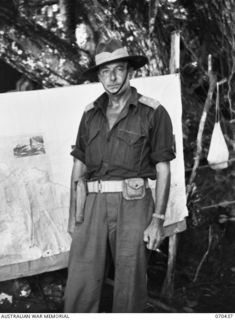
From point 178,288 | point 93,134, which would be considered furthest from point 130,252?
point 178,288

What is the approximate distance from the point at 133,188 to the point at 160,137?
1.05ft

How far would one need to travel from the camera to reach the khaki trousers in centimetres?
278

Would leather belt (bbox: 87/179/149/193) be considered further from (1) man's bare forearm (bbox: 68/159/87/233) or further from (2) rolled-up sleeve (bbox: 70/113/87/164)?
(2) rolled-up sleeve (bbox: 70/113/87/164)

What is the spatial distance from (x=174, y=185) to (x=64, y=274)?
3.53ft

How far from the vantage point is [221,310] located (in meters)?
3.52

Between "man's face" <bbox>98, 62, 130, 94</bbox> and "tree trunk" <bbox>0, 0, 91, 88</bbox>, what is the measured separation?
1199mm

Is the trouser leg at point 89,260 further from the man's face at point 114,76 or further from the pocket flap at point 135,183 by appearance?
the man's face at point 114,76

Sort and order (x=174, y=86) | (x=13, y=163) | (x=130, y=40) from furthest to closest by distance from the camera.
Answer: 1. (x=130, y=40)
2. (x=174, y=86)
3. (x=13, y=163)

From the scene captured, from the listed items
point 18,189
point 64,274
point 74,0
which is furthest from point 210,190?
point 74,0

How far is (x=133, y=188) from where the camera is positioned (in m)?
2.77

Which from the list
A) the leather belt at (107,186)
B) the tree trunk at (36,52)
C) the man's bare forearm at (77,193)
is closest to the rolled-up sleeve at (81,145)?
the man's bare forearm at (77,193)

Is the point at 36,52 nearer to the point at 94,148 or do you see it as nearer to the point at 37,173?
the point at 37,173

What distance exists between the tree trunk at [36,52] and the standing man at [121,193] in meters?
1.17

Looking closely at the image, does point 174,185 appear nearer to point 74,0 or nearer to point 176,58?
point 176,58
